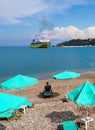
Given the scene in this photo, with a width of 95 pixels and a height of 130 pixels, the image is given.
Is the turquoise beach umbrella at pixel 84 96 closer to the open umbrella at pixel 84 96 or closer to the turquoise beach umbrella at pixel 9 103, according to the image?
the open umbrella at pixel 84 96

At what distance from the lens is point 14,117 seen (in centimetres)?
1372

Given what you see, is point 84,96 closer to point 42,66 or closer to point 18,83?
point 18,83

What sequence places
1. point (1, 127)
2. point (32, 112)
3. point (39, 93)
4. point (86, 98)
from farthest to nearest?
point (39, 93) < point (32, 112) < point (1, 127) < point (86, 98)

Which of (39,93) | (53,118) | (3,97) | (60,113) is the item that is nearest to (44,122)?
(53,118)

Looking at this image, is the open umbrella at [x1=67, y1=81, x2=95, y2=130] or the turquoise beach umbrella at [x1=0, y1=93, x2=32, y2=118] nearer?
the turquoise beach umbrella at [x1=0, y1=93, x2=32, y2=118]

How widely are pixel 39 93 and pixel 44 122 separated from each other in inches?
364

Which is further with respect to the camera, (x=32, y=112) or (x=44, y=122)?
(x=32, y=112)

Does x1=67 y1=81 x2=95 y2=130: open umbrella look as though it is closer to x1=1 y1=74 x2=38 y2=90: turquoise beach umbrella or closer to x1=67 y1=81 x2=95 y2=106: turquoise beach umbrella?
x1=67 y1=81 x2=95 y2=106: turquoise beach umbrella

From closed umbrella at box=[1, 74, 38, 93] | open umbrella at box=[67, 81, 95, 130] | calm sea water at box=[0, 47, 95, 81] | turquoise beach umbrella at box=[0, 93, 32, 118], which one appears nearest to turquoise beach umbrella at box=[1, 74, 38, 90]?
closed umbrella at box=[1, 74, 38, 93]

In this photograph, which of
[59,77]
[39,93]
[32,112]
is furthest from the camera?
[39,93]

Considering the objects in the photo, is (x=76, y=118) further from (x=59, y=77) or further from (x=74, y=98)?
(x=59, y=77)

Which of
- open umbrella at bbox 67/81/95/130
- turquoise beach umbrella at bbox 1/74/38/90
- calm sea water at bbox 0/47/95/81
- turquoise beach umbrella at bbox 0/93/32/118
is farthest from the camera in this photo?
calm sea water at bbox 0/47/95/81

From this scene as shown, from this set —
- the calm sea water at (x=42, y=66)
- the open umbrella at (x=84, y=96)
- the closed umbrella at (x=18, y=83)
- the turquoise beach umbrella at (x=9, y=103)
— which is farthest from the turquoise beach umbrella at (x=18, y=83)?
the calm sea water at (x=42, y=66)

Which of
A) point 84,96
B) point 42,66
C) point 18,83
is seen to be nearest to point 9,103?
point 84,96
